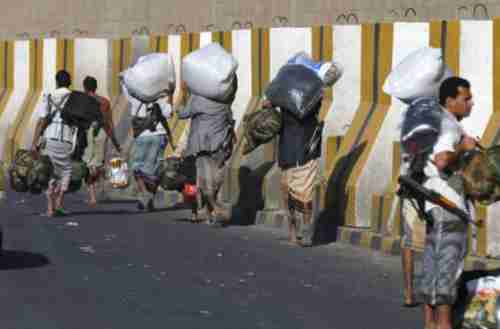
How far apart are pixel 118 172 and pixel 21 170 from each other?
2519 millimetres

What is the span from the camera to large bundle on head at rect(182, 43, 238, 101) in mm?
18516

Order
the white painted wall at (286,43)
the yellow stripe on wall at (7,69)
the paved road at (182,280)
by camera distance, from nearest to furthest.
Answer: the paved road at (182,280), the white painted wall at (286,43), the yellow stripe on wall at (7,69)

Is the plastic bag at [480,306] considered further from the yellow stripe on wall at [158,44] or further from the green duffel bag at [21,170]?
the yellow stripe on wall at [158,44]

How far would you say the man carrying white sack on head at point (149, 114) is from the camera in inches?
798

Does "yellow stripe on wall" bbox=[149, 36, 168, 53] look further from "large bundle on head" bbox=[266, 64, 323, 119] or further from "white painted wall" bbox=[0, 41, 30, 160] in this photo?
"large bundle on head" bbox=[266, 64, 323, 119]

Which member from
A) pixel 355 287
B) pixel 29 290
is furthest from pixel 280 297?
pixel 29 290

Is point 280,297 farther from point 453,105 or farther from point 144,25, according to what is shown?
point 144,25

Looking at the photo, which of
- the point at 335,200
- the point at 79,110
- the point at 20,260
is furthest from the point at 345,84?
the point at 20,260

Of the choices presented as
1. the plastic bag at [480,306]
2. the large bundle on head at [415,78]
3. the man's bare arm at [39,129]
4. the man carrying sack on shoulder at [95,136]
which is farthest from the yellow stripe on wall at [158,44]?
the plastic bag at [480,306]

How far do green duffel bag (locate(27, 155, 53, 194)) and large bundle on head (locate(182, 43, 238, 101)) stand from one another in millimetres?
1824

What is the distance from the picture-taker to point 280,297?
13.1 meters

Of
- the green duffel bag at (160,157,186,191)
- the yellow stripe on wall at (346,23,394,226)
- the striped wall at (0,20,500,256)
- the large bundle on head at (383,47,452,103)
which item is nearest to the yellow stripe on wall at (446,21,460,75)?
the striped wall at (0,20,500,256)

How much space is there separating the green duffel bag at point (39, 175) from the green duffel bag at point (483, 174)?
29.5 ft

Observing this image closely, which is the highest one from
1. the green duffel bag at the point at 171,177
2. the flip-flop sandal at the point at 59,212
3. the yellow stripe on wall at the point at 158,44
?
the yellow stripe on wall at the point at 158,44
